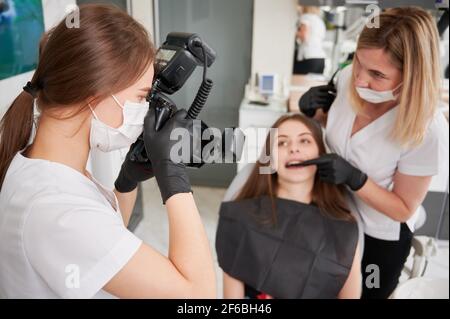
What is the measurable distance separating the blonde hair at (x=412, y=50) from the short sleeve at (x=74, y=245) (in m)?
0.70

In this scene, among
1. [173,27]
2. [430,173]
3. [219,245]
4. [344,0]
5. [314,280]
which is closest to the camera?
[173,27]

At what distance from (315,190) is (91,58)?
1.04m

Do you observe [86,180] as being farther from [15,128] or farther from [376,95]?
[376,95]

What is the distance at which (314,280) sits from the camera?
1.36 metres

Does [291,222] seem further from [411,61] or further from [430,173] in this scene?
[411,61]

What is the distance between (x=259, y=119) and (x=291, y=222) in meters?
0.56

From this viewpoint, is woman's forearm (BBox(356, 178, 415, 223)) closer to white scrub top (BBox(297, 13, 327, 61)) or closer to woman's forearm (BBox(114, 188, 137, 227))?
white scrub top (BBox(297, 13, 327, 61))

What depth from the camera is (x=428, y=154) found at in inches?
41.8

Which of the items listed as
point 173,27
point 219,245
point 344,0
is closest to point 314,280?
point 219,245

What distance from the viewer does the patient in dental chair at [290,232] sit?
129cm

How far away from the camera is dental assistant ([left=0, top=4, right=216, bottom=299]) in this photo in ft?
1.95

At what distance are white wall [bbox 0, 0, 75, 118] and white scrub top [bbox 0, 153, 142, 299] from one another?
13 cm

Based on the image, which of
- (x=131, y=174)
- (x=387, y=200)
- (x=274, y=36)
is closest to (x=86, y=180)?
(x=131, y=174)

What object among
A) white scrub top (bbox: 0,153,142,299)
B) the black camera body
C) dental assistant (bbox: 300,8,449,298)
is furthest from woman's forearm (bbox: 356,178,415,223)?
white scrub top (bbox: 0,153,142,299)
